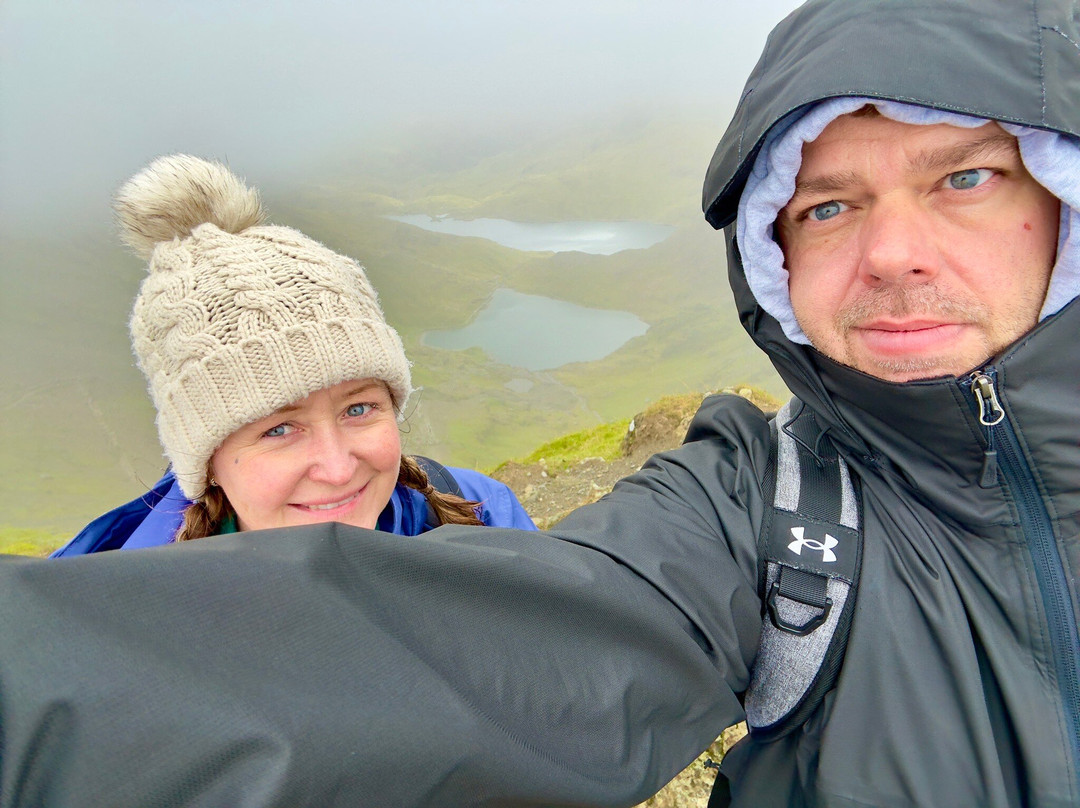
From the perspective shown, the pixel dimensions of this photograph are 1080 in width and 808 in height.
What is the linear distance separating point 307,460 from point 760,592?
1800 mm

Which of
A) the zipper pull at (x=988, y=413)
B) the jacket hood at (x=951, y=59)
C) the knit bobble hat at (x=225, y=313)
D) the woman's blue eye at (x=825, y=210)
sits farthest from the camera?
the knit bobble hat at (x=225, y=313)

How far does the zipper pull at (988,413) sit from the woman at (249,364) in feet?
7.19

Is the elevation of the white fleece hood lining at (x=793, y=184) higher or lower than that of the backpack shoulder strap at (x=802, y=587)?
higher

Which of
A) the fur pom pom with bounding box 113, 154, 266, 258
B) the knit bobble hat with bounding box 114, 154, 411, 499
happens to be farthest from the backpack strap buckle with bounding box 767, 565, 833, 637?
the fur pom pom with bounding box 113, 154, 266, 258

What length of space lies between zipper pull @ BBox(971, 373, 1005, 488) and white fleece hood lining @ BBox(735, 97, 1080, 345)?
1.04 ft

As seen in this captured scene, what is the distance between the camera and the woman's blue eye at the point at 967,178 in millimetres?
1679

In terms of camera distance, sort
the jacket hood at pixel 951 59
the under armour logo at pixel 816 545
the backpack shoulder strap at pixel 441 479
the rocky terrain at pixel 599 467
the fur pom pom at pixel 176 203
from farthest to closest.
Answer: the rocky terrain at pixel 599 467 → the backpack shoulder strap at pixel 441 479 → the fur pom pom at pixel 176 203 → the under armour logo at pixel 816 545 → the jacket hood at pixel 951 59

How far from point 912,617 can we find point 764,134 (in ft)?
5.09

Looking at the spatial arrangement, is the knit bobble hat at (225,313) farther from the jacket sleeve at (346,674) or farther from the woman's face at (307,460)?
the jacket sleeve at (346,674)

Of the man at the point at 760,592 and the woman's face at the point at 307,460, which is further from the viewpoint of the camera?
the woman's face at the point at 307,460

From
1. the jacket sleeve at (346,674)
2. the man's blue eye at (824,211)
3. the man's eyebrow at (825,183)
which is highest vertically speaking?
the man's eyebrow at (825,183)

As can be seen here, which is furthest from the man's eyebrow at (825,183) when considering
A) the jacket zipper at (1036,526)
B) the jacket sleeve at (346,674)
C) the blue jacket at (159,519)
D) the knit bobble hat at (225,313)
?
the blue jacket at (159,519)

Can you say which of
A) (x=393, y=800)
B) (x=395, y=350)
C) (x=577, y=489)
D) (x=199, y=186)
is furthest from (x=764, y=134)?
Result: (x=577, y=489)

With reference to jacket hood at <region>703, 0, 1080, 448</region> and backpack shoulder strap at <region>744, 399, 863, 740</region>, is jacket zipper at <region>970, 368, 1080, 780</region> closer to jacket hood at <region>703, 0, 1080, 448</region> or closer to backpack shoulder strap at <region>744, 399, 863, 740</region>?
jacket hood at <region>703, 0, 1080, 448</region>
